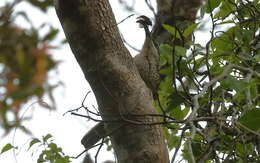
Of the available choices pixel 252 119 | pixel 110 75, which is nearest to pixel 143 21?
pixel 110 75

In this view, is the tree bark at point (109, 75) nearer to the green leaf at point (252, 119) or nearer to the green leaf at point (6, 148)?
the green leaf at point (252, 119)

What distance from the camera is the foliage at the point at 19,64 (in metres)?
0.55

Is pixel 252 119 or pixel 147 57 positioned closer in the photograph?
pixel 252 119

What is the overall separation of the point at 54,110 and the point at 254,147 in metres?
1.26

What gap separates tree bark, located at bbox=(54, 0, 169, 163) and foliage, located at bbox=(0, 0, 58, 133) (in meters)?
1.12

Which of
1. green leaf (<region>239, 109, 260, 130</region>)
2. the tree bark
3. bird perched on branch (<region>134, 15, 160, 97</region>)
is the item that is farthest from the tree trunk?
bird perched on branch (<region>134, 15, 160, 97</region>)

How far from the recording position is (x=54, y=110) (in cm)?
65

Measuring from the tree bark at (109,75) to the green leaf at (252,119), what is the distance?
411 millimetres

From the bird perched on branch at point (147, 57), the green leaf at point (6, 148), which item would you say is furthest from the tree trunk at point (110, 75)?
the bird perched on branch at point (147, 57)

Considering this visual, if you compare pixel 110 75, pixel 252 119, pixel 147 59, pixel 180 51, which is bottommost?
pixel 252 119

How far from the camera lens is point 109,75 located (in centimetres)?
177

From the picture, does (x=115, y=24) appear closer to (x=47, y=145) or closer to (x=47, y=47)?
(x=47, y=145)

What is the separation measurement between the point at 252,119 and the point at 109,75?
1.94ft

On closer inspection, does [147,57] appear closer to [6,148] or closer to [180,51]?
[6,148]
